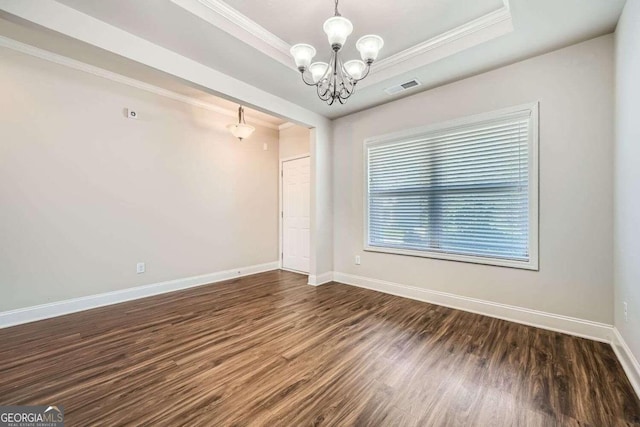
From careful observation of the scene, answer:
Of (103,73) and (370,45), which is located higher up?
(103,73)

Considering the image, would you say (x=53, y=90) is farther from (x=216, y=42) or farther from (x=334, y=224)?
(x=334, y=224)

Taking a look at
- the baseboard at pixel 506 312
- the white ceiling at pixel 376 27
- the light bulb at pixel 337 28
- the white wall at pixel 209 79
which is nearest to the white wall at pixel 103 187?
the white ceiling at pixel 376 27

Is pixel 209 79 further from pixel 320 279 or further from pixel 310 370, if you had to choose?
pixel 320 279

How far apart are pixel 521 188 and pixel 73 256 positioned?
17.1ft

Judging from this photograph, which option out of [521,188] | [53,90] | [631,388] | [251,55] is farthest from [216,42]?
[631,388]

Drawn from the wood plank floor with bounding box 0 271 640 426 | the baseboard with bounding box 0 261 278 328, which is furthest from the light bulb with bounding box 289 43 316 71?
the baseboard with bounding box 0 261 278 328

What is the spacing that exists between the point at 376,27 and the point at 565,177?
234 cm

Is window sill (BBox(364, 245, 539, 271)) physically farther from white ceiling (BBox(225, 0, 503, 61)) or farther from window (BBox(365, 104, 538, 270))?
white ceiling (BBox(225, 0, 503, 61))

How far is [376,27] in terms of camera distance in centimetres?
247

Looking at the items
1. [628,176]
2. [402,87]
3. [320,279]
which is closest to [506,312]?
[628,176]

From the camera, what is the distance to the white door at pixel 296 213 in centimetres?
508

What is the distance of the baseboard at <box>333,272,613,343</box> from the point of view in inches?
93.4

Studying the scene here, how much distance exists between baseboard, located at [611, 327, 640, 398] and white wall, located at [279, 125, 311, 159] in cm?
457

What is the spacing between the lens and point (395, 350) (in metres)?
2.22
